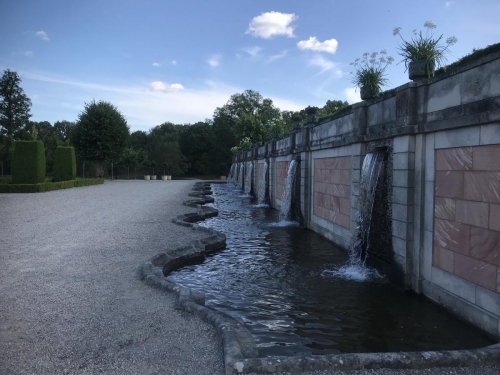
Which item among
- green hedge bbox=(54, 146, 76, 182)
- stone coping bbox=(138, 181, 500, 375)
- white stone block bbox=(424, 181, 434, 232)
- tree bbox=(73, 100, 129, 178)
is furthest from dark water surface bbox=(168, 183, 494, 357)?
tree bbox=(73, 100, 129, 178)

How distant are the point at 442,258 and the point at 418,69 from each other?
3.17 m

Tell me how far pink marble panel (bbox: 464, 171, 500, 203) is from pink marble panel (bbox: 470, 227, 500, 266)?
0.40 metres

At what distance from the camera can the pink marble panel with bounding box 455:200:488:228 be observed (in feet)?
16.7

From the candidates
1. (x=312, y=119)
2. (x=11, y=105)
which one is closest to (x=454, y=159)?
(x=312, y=119)

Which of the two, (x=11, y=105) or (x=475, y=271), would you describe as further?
(x=11, y=105)

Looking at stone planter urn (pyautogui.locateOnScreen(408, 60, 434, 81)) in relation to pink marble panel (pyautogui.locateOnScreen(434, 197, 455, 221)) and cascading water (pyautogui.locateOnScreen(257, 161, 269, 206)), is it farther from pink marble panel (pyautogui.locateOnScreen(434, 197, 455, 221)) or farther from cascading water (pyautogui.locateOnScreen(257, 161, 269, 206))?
cascading water (pyautogui.locateOnScreen(257, 161, 269, 206))

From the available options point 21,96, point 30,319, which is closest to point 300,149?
point 30,319

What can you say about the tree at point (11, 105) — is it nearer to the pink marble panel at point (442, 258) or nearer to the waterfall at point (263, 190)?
the waterfall at point (263, 190)

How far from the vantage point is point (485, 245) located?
16.5 feet

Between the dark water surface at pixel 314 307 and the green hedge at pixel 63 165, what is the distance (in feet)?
92.4

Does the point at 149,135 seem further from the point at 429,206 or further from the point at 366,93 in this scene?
the point at 429,206

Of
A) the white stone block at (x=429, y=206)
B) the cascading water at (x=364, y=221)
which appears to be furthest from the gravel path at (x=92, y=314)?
the cascading water at (x=364, y=221)

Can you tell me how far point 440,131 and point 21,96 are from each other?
6392cm

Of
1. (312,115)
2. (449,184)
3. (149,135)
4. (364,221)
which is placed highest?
(149,135)
